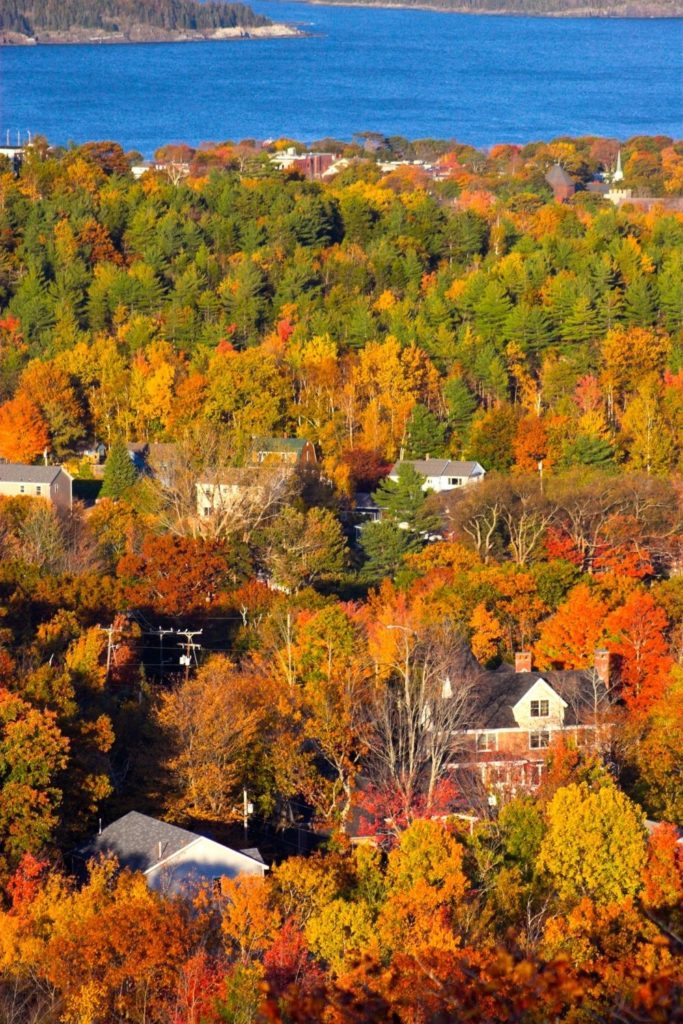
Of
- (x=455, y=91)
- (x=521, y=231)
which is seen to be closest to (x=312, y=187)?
(x=521, y=231)

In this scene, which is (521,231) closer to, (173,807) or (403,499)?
(403,499)

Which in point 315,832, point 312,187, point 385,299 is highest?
point 312,187

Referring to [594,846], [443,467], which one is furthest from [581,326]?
[594,846]

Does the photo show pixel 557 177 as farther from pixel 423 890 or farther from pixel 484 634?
pixel 423 890

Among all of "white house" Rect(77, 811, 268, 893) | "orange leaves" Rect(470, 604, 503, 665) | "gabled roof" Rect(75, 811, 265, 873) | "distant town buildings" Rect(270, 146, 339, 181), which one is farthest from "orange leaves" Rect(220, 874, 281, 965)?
"distant town buildings" Rect(270, 146, 339, 181)

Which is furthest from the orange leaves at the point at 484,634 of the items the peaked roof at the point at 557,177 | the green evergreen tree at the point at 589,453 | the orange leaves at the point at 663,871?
the peaked roof at the point at 557,177

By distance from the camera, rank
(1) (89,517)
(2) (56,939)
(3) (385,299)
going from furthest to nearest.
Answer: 1. (3) (385,299)
2. (1) (89,517)
3. (2) (56,939)

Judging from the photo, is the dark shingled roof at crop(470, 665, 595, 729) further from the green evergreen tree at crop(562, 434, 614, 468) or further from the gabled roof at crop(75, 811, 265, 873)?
the green evergreen tree at crop(562, 434, 614, 468)

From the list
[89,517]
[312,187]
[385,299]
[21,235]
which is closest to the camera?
[89,517]
